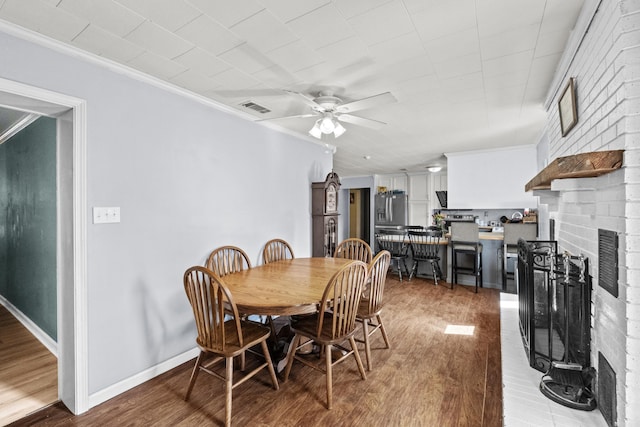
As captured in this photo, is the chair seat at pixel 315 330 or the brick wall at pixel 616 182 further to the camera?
the chair seat at pixel 315 330

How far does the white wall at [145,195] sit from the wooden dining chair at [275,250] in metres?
0.19

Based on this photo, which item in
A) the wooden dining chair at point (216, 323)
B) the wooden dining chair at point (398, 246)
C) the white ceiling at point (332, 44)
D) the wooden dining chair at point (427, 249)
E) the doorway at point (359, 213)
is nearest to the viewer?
the white ceiling at point (332, 44)

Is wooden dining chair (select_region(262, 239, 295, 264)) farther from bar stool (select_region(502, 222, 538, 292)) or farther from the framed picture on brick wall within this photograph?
bar stool (select_region(502, 222, 538, 292))

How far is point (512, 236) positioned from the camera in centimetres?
462

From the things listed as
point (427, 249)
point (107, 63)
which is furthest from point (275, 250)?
point (427, 249)

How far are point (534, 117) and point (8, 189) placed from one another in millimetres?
6531

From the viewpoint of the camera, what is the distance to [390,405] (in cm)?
206

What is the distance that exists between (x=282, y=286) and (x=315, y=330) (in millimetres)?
410

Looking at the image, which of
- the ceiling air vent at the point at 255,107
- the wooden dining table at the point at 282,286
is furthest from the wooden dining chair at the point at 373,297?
the ceiling air vent at the point at 255,107

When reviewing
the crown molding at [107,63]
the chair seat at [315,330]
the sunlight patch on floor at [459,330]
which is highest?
the crown molding at [107,63]

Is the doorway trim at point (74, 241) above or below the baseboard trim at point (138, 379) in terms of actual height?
above

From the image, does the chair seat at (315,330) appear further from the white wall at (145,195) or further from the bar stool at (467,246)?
the bar stool at (467,246)

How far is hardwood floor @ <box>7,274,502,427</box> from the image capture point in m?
1.93

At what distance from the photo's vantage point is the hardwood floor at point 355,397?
1935 millimetres
